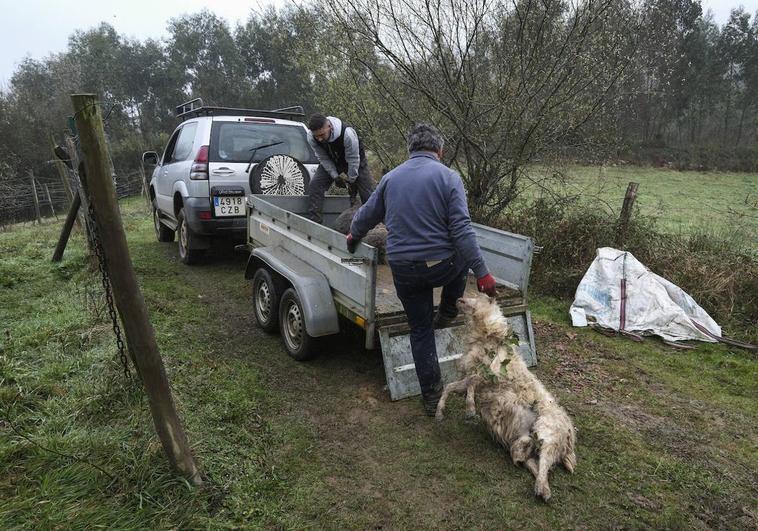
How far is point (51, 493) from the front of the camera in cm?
228

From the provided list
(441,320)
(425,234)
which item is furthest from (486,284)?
(441,320)

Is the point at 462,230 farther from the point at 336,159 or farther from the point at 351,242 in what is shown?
the point at 336,159

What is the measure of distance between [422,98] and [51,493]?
6430 mm

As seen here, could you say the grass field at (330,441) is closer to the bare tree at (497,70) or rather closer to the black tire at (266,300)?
the black tire at (266,300)

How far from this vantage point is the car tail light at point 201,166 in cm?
618

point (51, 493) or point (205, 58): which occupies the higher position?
point (205, 58)

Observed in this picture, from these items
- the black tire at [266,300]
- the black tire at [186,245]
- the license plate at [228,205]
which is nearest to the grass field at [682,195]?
the license plate at [228,205]

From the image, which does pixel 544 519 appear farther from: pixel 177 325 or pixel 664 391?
pixel 177 325

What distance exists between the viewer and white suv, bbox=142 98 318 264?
6.22 metres

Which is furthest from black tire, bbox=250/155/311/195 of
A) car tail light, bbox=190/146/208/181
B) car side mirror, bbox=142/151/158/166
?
car side mirror, bbox=142/151/158/166

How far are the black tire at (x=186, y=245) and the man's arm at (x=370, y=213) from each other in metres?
4.03

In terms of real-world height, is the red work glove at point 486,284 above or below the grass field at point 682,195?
above

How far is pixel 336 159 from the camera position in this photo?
216 inches

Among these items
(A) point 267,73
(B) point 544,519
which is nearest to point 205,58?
(A) point 267,73
